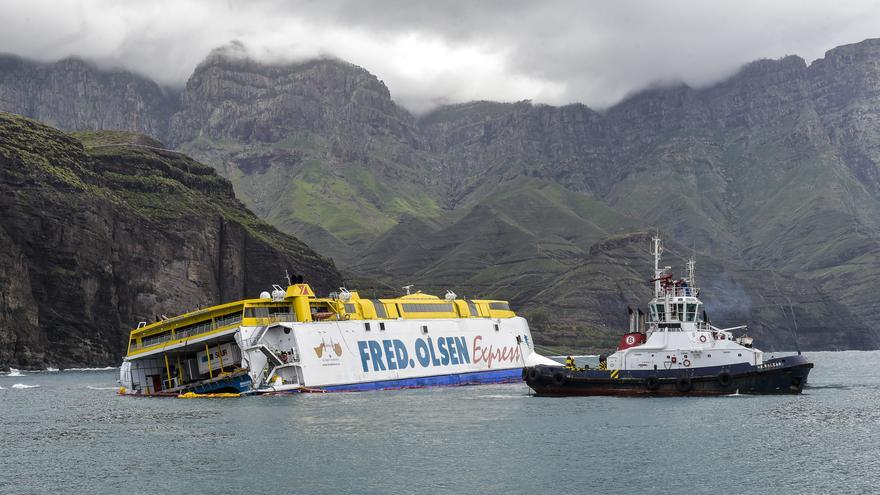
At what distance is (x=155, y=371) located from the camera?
105 m

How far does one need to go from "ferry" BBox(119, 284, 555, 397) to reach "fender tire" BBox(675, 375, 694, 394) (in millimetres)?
18011

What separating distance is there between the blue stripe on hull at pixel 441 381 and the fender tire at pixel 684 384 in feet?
102

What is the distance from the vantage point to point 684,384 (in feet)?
285

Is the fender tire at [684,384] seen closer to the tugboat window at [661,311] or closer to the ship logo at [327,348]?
the tugboat window at [661,311]

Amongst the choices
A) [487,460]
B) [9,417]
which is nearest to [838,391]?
[487,460]

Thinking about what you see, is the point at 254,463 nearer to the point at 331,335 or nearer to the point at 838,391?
the point at 331,335

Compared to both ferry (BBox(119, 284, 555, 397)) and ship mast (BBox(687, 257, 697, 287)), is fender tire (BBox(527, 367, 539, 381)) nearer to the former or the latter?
ferry (BBox(119, 284, 555, 397))

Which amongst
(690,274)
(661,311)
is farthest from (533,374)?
(690,274)

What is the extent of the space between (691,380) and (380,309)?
34.7 meters

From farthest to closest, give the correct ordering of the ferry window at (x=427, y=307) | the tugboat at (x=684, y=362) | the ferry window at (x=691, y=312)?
the ferry window at (x=427, y=307) < the ferry window at (x=691, y=312) < the tugboat at (x=684, y=362)

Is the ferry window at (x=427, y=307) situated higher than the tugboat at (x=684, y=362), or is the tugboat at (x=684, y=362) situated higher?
the ferry window at (x=427, y=307)

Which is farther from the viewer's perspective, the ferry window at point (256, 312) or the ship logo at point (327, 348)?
the ship logo at point (327, 348)

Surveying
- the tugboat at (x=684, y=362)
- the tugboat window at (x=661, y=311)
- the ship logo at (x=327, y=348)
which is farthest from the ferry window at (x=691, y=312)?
the ship logo at (x=327, y=348)

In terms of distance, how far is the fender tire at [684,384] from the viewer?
284 ft
